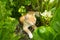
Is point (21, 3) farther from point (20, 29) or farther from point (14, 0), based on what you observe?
point (20, 29)

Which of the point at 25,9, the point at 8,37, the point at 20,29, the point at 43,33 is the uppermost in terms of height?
the point at 43,33

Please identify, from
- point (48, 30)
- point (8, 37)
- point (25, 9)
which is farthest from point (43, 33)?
point (25, 9)

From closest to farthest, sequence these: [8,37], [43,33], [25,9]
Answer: [43,33] < [8,37] < [25,9]

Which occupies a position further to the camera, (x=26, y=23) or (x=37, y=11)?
(x=37, y=11)

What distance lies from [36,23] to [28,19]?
94 mm

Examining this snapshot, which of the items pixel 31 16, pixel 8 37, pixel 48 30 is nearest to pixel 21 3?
pixel 31 16

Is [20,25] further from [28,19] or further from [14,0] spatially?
[14,0]

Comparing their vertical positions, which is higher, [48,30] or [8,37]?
[48,30]

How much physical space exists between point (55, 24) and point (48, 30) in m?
0.04

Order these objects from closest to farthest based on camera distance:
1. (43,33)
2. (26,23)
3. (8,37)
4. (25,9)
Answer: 1. (43,33)
2. (8,37)
3. (26,23)
4. (25,9)

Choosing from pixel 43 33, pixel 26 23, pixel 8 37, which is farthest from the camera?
pixel 26 23

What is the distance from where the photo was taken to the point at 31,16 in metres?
2.01

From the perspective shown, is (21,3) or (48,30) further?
(21,3)

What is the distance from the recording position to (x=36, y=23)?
78.7 inches
